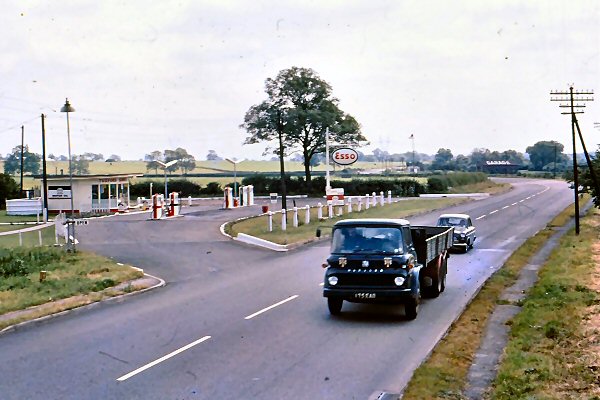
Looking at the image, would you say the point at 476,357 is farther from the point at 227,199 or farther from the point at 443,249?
the point at 227,199

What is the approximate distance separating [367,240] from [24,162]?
524 ft

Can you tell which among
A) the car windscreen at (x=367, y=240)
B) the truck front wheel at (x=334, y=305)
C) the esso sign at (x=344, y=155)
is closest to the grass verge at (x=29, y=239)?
the truck front wheel at (x=334, y=305)

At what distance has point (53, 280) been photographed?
21172 millimetres

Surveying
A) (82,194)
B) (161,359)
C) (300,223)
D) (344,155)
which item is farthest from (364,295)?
(344,155)

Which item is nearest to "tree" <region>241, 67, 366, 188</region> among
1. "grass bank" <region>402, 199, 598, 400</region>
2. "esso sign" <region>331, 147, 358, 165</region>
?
"esso sign" <region>331, 147, 358, 165</region>

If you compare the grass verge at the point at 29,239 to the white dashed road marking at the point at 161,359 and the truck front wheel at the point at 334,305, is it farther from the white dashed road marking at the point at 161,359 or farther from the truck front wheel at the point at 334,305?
the white dashed road marking at the point at 161,359

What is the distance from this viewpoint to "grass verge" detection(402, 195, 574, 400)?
10.1 meters

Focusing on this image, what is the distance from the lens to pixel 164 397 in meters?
9.88

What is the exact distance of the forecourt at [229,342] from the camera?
34.6 ft

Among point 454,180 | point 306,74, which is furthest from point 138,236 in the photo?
point 454,180

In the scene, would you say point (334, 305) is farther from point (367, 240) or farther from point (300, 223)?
point (300, 223)

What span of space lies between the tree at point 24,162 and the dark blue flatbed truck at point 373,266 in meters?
153

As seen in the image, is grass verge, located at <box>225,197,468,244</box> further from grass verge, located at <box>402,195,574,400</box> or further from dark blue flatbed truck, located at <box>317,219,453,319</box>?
dark blue flatbed truck, located at <box>317,219,453,319</box>

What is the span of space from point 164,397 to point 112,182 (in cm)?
4859
